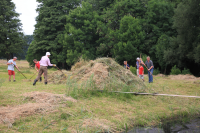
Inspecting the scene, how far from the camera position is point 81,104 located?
6.92 m

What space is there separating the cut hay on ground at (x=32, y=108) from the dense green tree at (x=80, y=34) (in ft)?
92.0

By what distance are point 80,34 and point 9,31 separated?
583 inches

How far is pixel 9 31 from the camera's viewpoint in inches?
1581

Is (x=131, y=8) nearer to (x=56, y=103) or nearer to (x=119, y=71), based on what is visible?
(x=119, y=71)

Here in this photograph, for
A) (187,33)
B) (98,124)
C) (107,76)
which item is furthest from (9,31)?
(98,124)

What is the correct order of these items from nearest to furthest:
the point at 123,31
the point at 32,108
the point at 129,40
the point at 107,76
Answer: the point at 32,108 < the point at 107,76 < the point at 129,40 < the point at 123,31

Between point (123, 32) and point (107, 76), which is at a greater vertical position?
point (123, 32)

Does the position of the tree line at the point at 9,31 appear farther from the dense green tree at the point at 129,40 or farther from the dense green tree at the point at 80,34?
the dense green tree at the point at 129,40

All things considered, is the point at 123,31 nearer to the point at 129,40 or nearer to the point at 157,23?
the point at 129,40

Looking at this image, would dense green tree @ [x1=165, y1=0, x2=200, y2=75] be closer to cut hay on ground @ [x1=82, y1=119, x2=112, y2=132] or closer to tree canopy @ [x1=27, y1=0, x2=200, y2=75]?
tree canopy @ [x1=27, y1=0, x2=200, y2=75]

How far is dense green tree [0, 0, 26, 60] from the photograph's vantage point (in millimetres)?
37406

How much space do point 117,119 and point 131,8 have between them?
1246 inches

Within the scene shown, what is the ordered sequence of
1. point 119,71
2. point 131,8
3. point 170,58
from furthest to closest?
point 131,8 → point 170,58 → point 119,71

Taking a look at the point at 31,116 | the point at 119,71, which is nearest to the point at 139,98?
the point at 119,71
